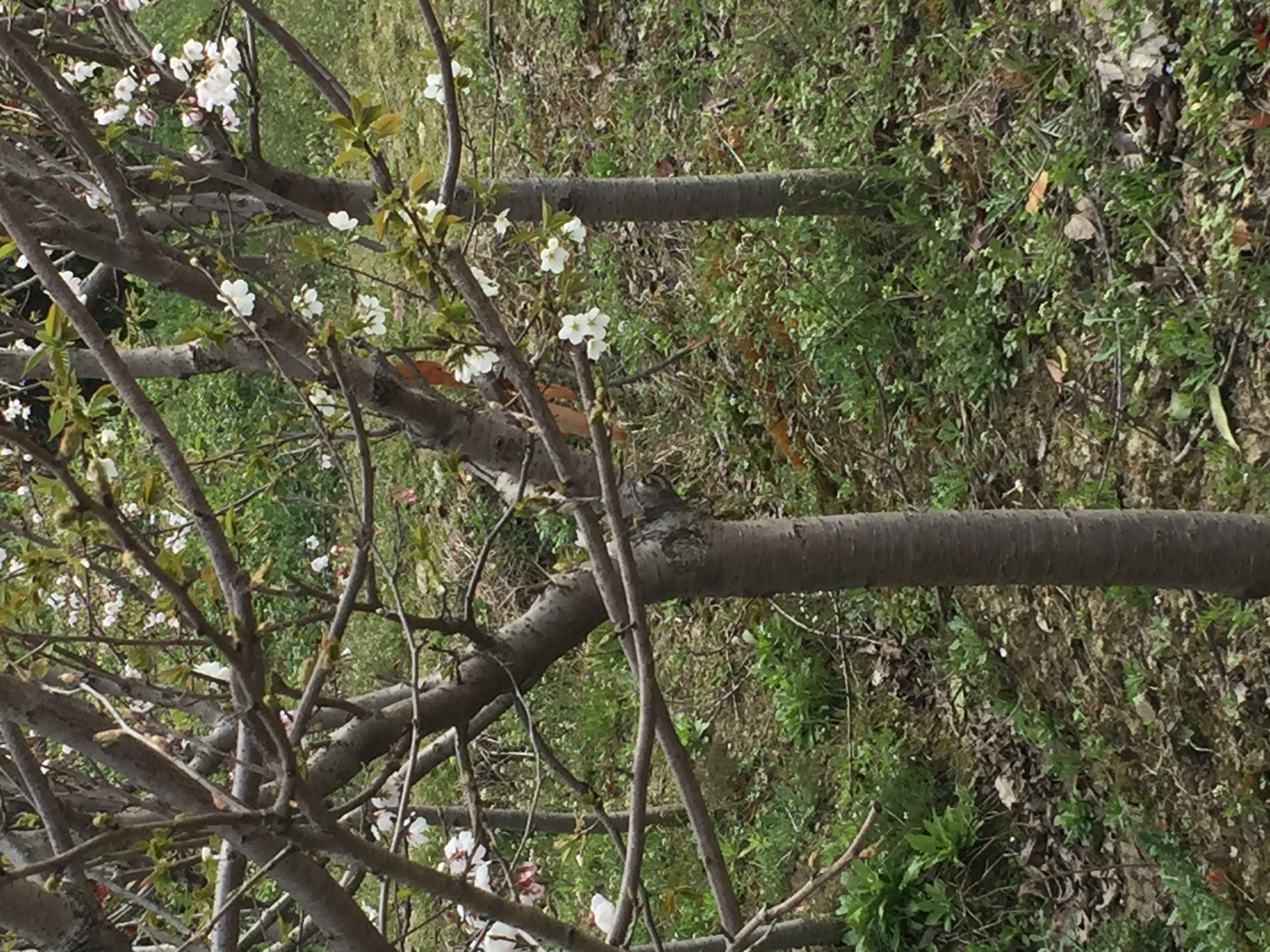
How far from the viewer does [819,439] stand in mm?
4141

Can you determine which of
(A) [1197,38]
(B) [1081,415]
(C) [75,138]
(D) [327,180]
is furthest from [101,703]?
(A) [1197,38]

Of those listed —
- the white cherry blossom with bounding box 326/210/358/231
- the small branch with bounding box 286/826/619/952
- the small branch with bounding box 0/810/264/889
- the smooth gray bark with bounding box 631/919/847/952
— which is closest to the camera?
the small branch with bounding box 0/810/264/889

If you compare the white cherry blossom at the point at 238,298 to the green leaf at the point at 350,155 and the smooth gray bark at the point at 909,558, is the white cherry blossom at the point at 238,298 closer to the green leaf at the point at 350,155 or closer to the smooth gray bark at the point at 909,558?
the green leaf at the point at 350,155

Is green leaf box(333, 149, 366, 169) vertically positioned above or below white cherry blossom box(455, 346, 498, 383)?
above

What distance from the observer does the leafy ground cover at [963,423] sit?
2.88 metres

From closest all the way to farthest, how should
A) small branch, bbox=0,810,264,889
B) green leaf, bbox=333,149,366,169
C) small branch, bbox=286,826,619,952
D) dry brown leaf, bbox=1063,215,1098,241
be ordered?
small branch, bbox=0,810,264,889, small branch, bbox=286,826,619,952, green leaf, bbox=333,149,366,169, dry brown leaf, bbox=1063,215,1098,241

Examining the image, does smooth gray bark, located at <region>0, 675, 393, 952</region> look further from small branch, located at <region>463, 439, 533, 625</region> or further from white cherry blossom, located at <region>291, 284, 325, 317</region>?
white cherry blossom, located at <region>291, 284, 325, 317</region>

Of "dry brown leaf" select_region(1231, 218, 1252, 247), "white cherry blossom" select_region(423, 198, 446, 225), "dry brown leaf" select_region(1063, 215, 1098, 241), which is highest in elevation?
"white cherry blossom" select_region(423, 198, 446, 225)

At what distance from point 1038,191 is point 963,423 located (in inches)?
28.2

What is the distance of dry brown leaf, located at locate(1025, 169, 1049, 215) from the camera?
10.6ft

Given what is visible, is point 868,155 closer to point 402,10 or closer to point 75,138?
point 75,138

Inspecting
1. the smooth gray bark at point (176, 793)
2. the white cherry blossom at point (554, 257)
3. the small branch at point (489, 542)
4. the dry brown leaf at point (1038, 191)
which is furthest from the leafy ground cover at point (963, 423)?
the smooth gray bark at point (176, 793)

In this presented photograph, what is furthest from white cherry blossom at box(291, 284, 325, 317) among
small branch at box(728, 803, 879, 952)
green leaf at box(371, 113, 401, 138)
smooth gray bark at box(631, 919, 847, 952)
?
smooth gray bark at box(631, 919, 847, 952)

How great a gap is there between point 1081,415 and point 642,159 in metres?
2.49
